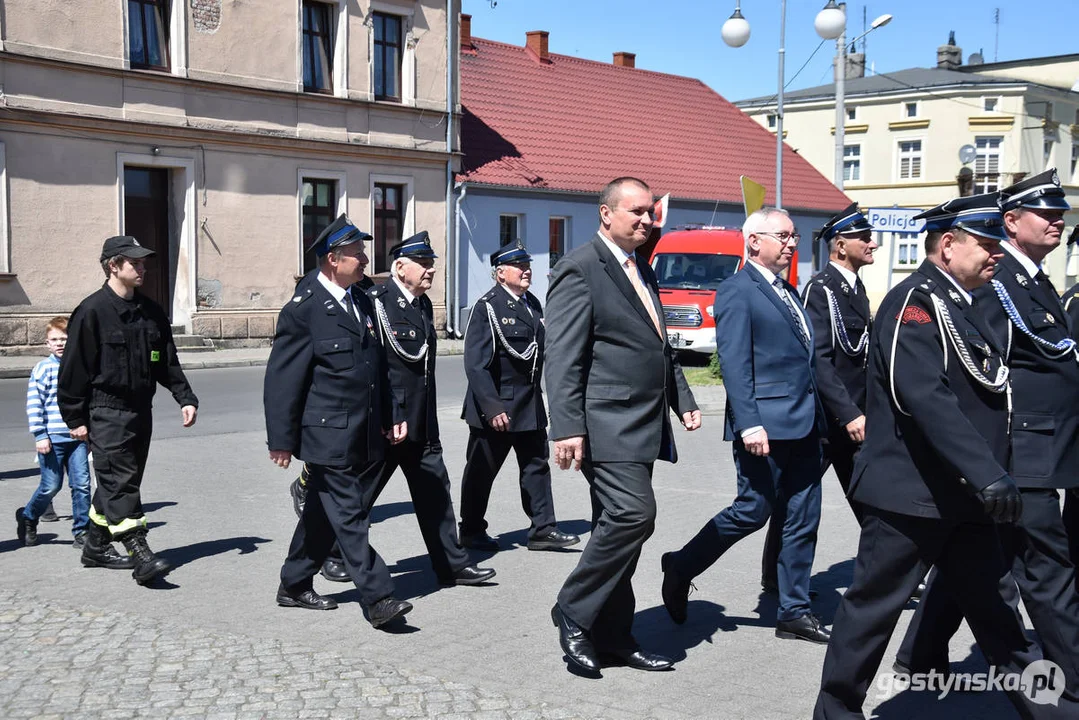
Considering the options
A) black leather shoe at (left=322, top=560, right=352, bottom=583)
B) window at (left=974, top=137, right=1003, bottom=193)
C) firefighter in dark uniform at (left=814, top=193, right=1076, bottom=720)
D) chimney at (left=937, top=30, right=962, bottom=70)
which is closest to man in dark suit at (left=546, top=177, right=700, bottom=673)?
firefighter in dark uniform at (left=814, top=193, right=1076, bottom=720)

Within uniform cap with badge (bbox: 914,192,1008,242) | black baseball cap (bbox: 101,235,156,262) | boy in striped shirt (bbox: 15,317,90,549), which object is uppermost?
uniform cap with badge (bbox: 914,192,1008,242)

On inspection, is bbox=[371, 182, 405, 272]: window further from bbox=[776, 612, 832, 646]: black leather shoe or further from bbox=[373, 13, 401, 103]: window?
bbox=[776, 612, 832, 646]: black leather shoe

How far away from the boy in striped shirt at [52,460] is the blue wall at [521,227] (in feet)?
72.5

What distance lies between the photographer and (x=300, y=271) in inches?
1062

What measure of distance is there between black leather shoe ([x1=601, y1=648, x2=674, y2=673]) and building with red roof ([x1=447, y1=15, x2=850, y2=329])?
24.9 meters

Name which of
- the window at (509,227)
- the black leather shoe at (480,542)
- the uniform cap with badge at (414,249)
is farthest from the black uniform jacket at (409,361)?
the window at (509,227)

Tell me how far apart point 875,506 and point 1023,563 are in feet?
2.77

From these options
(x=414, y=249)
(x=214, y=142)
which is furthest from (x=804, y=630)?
(x=214, y=142)

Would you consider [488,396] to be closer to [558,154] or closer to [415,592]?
[415,592]

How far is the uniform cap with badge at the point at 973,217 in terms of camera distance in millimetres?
4492

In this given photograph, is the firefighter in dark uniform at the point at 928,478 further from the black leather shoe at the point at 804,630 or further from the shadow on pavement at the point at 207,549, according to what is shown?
the shadow on pavement at the point at 207,549

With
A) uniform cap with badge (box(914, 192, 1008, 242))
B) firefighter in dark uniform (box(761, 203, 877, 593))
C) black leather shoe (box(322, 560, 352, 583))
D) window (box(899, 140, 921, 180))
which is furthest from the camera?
window (box(899, 140, 921, 180))

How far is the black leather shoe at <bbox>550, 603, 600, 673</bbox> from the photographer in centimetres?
533

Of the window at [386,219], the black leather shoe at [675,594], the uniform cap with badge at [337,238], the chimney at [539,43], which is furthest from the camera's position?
the chimney at [539,43]
